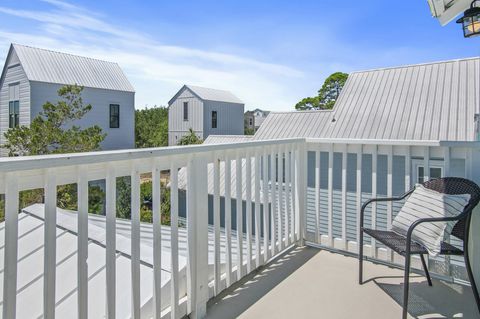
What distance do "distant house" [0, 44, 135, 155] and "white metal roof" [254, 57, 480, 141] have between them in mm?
7328

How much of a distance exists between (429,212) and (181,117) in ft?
65.3

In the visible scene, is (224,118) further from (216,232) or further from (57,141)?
(216,232)

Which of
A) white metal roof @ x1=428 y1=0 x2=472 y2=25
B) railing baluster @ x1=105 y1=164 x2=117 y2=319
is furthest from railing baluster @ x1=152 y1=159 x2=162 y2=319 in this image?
white metal roof @ x1=428 y1=0 x2=472 y2=25

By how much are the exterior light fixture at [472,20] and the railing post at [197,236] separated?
2.72 m

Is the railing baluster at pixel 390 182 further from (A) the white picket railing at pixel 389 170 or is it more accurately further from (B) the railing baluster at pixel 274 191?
(B) the railing baluster at pixel 274 191

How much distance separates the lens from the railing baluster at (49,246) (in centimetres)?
126

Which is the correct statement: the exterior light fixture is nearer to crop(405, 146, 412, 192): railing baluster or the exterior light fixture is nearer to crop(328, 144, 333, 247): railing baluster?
crop(405, 146, 412, 192): railing baluster

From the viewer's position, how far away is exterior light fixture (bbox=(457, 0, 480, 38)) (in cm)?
296

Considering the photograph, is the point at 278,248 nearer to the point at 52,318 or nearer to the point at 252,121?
the point at 52,318

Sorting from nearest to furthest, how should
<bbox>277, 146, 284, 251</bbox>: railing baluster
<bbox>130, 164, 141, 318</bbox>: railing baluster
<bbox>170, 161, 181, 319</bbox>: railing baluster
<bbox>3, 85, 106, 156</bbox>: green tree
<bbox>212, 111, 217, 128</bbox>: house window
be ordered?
<bbox>130, 164, 141, 318</bbox>: railing baluster → <bbox>170, 161, 181, 319</bbox>: railing baluster → <bbox>277, 146, 284, 251</bbox>: railing baluster → <bbox>3, 85, 106, 156</bbox>: green tree → <bbox>212, 111, 217, 128</bbox>: house window

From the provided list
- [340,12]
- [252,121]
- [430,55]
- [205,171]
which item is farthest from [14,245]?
[252,121]

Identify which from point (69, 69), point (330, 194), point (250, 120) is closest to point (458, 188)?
point (330, 194)

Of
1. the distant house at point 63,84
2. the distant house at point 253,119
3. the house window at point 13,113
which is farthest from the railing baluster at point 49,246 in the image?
the distant house at point 253,119

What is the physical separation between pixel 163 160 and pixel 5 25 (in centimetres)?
1514
